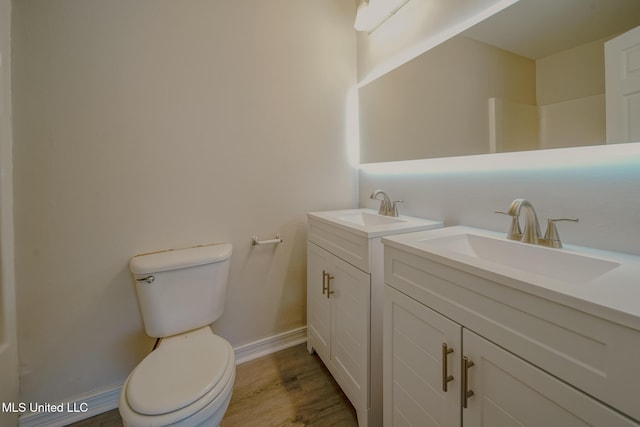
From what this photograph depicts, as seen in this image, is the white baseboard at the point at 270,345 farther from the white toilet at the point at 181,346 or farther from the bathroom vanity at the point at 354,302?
the white toilet at the point at 181,346

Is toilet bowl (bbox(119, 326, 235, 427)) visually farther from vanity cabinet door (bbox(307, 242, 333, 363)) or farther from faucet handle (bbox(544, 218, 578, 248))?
A: faucet handle (bbox(544, 218, 578, 248))

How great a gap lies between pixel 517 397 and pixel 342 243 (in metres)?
0.82

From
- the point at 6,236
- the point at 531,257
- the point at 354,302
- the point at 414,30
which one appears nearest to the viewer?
the point at 531,257

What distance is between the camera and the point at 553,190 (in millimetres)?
944

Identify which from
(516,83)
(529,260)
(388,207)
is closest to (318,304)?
(388,207)

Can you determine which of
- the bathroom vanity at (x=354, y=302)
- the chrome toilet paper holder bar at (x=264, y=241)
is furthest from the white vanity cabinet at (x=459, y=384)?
the chrome toilet paper holder bar at (x=264, y=241)

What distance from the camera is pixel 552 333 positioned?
21.6 inches

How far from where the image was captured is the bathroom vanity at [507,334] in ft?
1.58

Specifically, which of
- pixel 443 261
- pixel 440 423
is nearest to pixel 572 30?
pixel 443 261

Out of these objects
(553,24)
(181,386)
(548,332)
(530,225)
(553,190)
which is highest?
(553,24)

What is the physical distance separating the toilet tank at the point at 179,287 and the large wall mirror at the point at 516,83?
1.27 meters

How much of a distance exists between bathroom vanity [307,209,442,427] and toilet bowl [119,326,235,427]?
1.77ft

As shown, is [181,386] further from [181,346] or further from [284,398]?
[284,398]

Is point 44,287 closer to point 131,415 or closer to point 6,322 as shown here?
point 6,322
